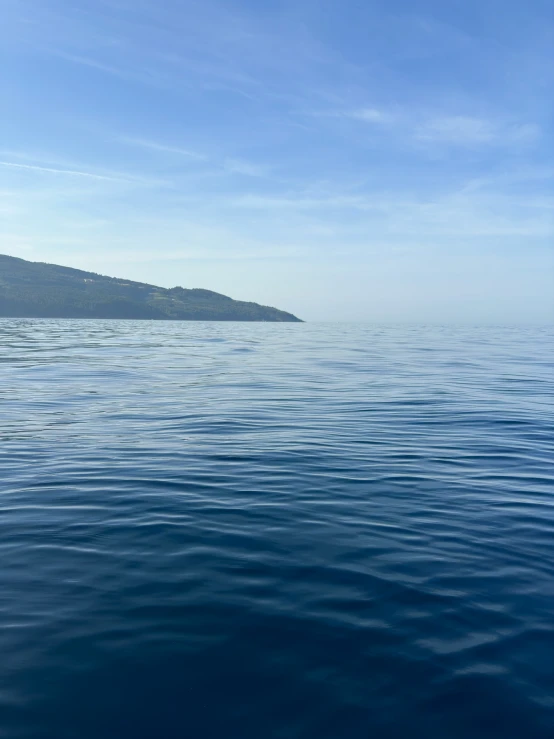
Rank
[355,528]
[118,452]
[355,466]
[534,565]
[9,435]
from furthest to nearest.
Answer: [9,435] → [118,452] → [355,466] → [355,528] → [534,565]

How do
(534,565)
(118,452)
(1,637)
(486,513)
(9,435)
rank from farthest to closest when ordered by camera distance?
(9,435), (118,452), (486,513), (534,565), (1,637)

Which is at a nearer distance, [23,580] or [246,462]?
[23,580]

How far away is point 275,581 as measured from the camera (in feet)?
25.7

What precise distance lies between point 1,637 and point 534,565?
23.4 feet

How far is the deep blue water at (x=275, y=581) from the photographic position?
5.36 meters

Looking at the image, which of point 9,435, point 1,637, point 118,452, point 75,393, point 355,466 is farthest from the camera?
point 75,393

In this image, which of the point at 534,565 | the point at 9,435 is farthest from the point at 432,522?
the point at 9,435

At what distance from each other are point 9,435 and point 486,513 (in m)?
13.4

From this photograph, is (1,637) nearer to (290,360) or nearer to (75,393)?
(75,393)

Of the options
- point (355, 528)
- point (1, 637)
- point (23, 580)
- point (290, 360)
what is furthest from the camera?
point (290, 360)

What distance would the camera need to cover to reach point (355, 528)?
32.5 feet

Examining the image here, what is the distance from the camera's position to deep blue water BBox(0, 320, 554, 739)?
536 centimetres

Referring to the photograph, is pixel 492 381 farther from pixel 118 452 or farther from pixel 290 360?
pixel 118 452

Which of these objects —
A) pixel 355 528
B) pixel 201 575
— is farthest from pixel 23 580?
pixel 355 528
